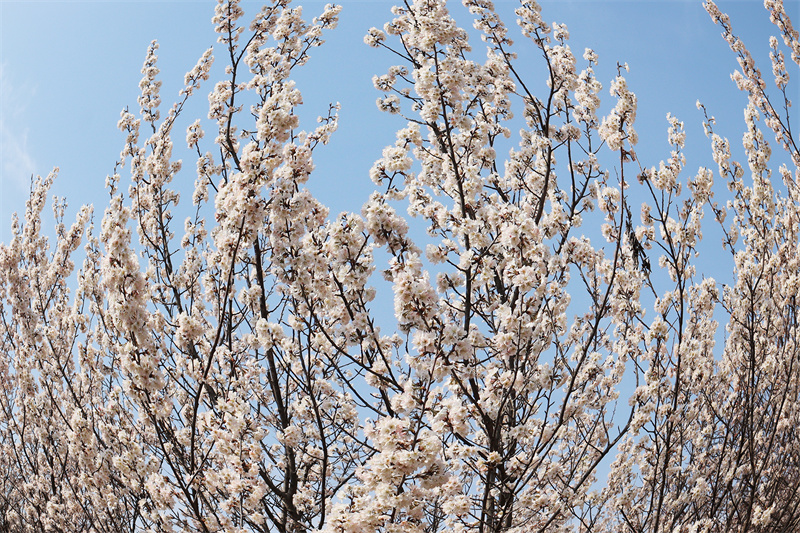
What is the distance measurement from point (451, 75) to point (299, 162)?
1237mm

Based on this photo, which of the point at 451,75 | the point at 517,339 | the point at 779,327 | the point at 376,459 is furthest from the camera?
the point at 779,327

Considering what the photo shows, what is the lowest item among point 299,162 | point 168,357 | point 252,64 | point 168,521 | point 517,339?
point 168,521

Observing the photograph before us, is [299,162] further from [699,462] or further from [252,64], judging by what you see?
[699,462]

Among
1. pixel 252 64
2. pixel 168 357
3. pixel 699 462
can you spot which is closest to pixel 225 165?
pixel 252 64

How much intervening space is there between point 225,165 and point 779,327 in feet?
18.7

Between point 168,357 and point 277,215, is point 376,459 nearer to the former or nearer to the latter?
point 277,215

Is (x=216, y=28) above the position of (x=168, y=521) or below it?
above

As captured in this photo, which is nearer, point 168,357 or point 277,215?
point 277,215

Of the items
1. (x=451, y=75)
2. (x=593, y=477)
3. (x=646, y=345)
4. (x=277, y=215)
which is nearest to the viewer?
(x=277, y=215)

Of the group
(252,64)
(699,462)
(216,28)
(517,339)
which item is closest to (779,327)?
(699,462)

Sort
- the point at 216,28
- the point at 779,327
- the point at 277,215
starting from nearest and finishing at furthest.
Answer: the point at 277,215, the point at 216,28, the point at 779,327

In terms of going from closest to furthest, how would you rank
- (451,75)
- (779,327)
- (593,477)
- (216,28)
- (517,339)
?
(517,339)
(451,75)
(593,477)
(216,28)
(779,327)

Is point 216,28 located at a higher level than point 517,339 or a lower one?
higher

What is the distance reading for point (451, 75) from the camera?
4.30 metres
